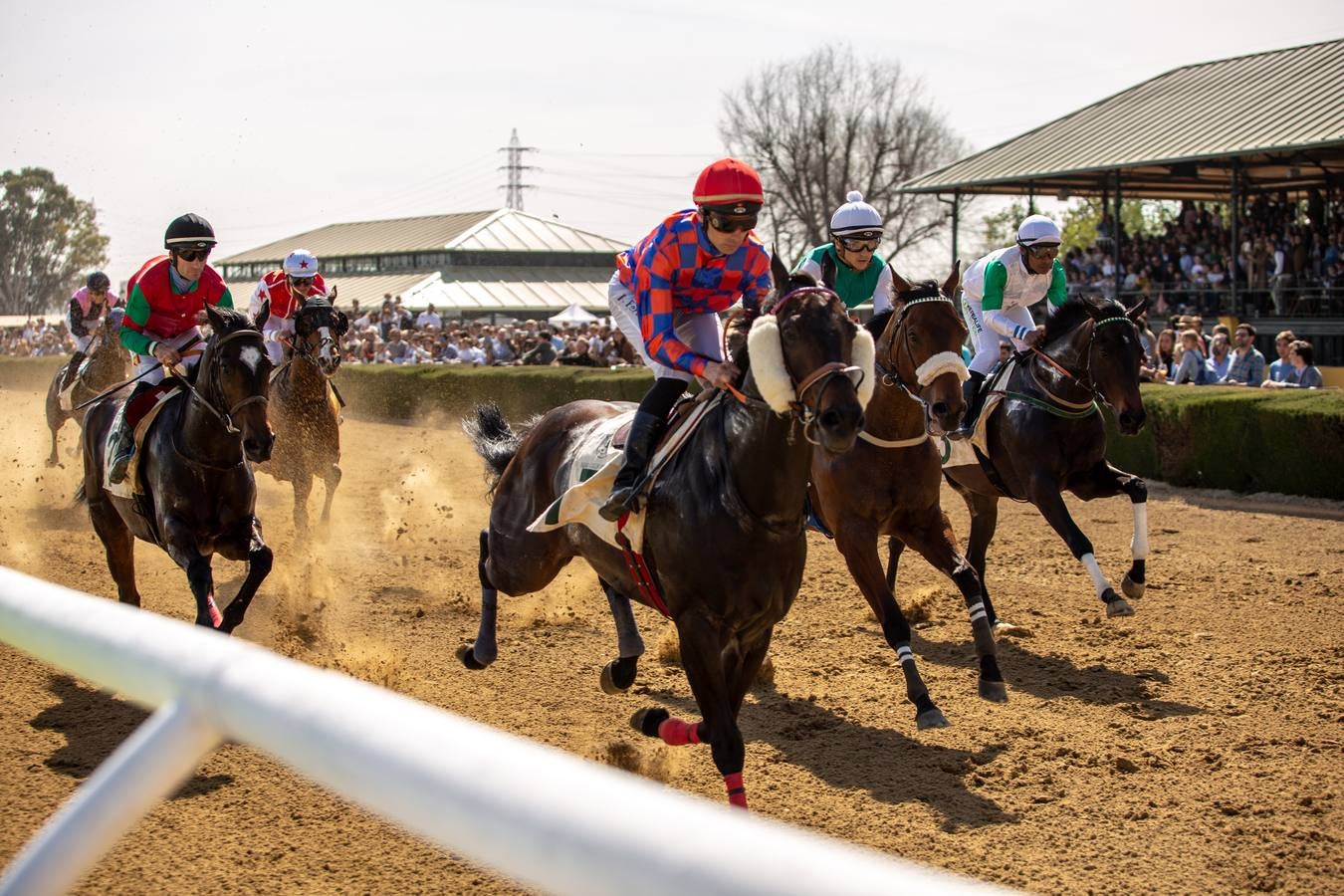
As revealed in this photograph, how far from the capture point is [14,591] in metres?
2.03

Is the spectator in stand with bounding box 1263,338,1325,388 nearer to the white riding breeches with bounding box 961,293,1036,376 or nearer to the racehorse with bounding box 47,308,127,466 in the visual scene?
the white riding breeches with bounding box 961,293,1036,376

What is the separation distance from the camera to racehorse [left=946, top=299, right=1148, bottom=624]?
7.64m

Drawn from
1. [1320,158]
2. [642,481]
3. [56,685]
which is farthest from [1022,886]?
[1320,158]

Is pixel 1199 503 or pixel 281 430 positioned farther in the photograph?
pixel 1199 503

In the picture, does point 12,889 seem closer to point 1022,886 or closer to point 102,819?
point 102,819

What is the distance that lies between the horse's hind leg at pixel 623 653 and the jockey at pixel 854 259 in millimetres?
2032

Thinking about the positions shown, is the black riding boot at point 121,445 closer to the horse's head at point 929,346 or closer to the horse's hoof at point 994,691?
the horse's head at point 929,346

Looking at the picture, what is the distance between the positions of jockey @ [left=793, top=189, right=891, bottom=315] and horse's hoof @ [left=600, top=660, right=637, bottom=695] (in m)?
2.26

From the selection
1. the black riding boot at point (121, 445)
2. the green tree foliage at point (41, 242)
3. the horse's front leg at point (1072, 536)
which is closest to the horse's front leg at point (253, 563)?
the black riding boot at point (121, 445)

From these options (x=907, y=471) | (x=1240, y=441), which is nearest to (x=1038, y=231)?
(x=907, y=471)

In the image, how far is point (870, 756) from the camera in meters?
5.59

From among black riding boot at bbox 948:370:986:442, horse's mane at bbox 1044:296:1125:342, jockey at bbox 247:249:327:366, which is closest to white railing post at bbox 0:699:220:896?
horse's mane at bbox 1044:296:1125:342

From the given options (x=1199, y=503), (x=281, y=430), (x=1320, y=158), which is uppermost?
(x=1320, y=158)

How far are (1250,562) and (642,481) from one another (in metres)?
6.65
